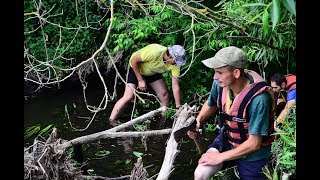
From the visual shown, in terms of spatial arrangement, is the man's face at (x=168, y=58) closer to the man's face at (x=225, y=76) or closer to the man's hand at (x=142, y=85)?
the man's hand at (x=142, y=85)

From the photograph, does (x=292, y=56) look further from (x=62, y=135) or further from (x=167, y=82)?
(x=62, y=135)

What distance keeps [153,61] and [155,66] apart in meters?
0.10

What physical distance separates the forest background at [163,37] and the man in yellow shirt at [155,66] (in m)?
0.25

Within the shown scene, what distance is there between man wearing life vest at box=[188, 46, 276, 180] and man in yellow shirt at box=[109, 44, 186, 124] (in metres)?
3.00

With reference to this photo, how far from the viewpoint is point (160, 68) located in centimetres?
755

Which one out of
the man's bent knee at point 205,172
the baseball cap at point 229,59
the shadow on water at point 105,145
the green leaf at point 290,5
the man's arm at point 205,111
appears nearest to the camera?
the green leaf at point 290,5

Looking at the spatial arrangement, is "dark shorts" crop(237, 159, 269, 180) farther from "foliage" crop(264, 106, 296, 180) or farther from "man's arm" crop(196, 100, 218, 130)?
"man's arm" crop(196, 100, 218, 130)

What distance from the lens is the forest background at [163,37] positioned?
5000mm

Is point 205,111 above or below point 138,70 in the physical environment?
below

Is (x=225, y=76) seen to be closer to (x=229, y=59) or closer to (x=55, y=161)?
(x=229, y=59)

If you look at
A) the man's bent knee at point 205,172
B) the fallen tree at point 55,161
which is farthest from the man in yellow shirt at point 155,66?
the man's bent knee at point 205,172

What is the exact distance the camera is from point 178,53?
714cm

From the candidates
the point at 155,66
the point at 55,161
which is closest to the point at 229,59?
the point at 55,161
